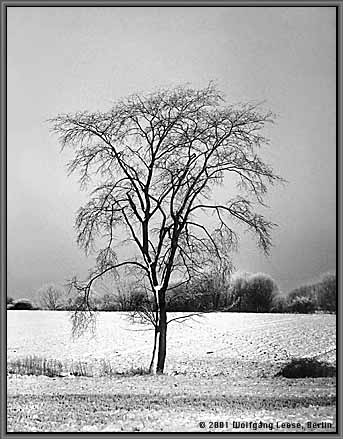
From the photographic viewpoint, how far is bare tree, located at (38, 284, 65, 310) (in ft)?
13.9

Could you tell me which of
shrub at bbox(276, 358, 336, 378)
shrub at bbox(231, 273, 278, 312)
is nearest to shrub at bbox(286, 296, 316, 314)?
shrub at bbox(231, 273, 278, 312)

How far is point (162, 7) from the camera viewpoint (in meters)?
4.27

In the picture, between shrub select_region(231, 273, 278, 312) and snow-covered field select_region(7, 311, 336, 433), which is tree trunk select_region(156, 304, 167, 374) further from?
shrub select_region(231, 273, 278, 312)

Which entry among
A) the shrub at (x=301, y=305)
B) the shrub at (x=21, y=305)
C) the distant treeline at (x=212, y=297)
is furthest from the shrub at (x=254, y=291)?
the shrub at (x=21, y=305)

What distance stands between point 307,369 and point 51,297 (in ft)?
5.04

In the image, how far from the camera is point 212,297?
13.9 feet

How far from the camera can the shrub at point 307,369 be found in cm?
420

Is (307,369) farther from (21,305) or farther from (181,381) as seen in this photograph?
(21,305)

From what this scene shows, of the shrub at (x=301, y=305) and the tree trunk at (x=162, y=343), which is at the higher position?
the shrub at (x=301, y=305)

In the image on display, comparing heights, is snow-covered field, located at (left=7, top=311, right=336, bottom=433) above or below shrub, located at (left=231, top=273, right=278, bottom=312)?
below

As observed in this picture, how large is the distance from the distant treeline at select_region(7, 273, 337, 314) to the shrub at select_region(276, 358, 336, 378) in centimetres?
29

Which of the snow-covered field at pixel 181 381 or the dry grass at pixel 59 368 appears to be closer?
the snow-covered field at pixel 181 381

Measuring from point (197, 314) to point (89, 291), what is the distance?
639 mm

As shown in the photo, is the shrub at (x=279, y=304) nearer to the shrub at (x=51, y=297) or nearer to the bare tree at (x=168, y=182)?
the bare tree at (x=168, y=182)
